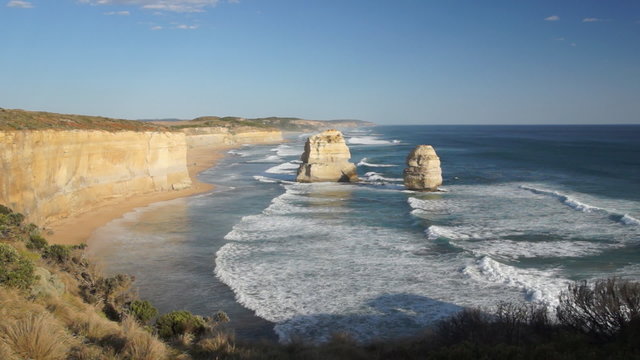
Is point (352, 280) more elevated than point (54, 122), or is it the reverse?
point (54, 122)

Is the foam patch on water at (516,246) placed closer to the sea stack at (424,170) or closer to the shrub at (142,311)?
the shrub at (142,311)

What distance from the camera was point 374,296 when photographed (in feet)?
44.8

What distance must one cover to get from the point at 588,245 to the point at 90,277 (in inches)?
650

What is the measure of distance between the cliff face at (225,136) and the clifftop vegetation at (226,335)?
70.8 m

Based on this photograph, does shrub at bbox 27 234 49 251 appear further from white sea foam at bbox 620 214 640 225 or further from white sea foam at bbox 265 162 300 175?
white sea foam at bbox 265 162 300 175

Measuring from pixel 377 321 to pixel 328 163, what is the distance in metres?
26.6

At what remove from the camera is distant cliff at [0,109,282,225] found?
1977 centimetres

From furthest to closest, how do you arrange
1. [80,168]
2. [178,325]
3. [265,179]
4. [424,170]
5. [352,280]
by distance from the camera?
[265,179] < [424,170] < [80,168] < [352,280] < [178,325]

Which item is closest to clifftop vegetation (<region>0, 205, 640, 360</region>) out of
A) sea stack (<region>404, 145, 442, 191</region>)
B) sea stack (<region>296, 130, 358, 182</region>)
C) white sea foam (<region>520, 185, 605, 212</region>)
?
white sea foam (<region>520, 185, 605, 212</region>)

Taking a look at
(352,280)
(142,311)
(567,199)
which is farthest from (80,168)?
(567,199)

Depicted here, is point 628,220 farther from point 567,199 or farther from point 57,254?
point 57,254

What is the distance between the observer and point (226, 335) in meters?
9.23

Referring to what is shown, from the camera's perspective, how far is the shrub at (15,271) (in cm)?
896

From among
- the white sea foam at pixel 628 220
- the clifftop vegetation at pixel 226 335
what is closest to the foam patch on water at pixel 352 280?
the clifftop vegetation at pixel 226 335
